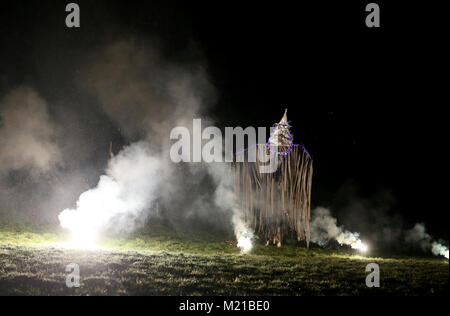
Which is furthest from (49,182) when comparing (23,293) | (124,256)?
(23,293)

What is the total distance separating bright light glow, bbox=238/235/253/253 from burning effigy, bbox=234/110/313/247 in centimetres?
137

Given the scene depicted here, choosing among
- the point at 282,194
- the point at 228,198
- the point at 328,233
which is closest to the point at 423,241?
the point at 328,233

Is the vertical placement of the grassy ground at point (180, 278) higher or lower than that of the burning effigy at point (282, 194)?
lower

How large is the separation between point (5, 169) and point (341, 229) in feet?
82.0

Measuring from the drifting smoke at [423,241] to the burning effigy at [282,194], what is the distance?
11.4 meters

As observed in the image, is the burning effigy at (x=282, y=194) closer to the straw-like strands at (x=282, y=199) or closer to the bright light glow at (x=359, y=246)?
the straw-like strands at (x=282, y=199)

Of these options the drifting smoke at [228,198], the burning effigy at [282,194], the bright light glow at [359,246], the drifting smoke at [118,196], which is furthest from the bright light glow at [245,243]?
the bright light glow at [359,246]

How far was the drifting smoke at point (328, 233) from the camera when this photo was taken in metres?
20.7

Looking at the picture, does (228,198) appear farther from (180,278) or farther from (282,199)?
(180,278)

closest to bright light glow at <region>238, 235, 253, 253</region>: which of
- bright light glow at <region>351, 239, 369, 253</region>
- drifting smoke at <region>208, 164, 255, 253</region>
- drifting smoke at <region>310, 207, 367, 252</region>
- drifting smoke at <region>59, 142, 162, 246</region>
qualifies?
drifting smoke at <region>208, 164, 255, 253</region>

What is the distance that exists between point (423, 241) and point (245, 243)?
18120 mm

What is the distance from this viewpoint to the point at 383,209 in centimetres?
2905
